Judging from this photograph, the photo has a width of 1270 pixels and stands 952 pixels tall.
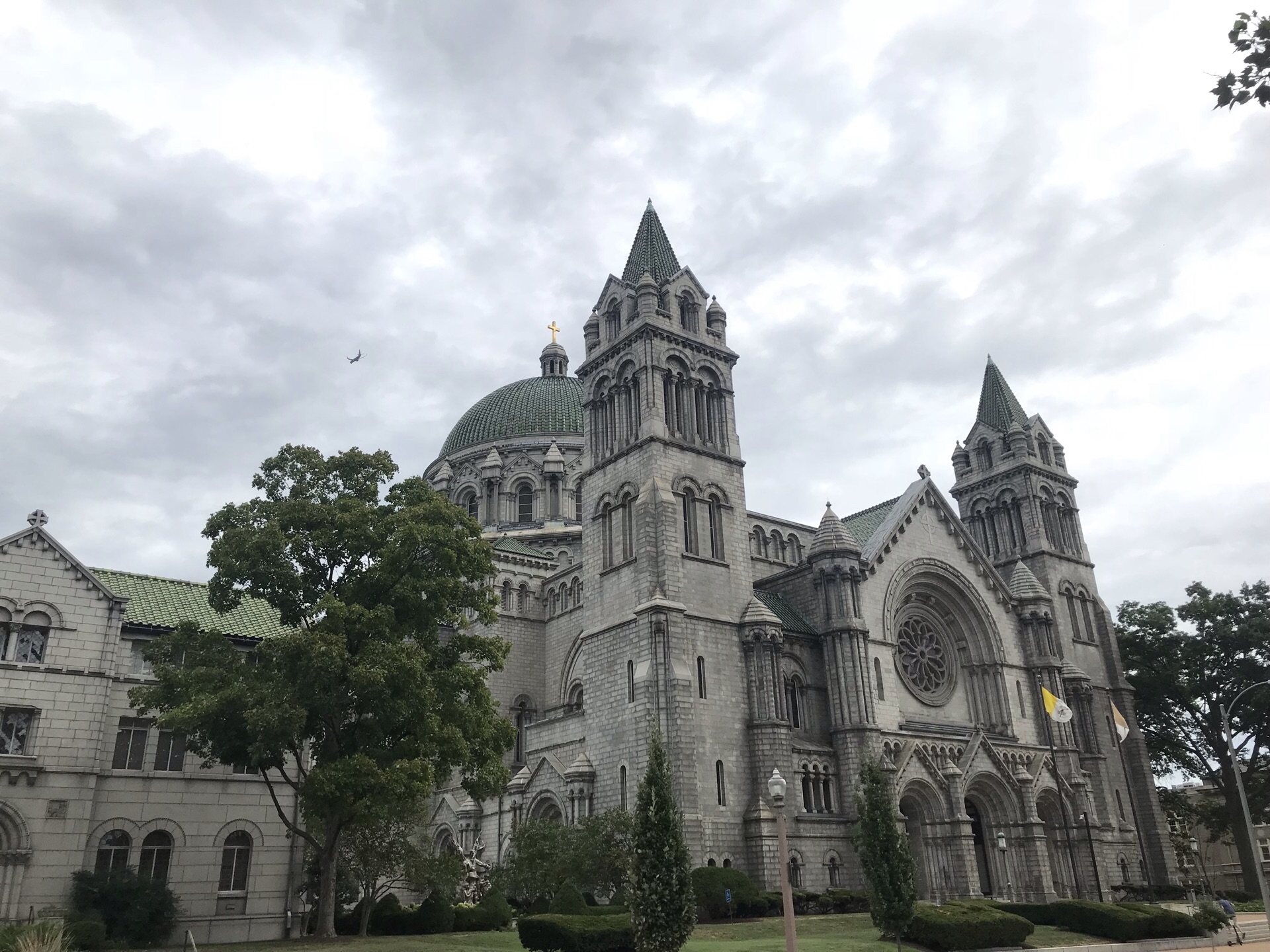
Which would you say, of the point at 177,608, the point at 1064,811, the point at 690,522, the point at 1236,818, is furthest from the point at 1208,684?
the point at 177,608

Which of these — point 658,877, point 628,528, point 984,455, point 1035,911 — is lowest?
point 1035,911

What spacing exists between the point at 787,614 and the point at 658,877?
91.3ft

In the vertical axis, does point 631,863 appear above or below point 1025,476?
below

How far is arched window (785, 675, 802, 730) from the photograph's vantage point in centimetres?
4734

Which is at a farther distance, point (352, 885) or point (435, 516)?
point (352, 885)

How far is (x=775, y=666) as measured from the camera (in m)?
45.3

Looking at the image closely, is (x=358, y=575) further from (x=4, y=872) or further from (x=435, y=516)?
(x=4, y=872)

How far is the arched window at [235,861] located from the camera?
3562 cm

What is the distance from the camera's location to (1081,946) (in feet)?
104

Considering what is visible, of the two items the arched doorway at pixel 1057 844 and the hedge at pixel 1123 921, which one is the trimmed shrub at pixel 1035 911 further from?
the arched doorway at pixel 1057 844

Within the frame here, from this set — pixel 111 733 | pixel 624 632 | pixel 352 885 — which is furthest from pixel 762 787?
pixel 111 733

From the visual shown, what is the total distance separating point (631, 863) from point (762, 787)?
20663 mm

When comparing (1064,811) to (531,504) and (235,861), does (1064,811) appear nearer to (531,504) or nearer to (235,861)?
(235,861)

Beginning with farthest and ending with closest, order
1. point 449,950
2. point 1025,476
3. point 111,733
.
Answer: point 1025,476 < point 111,733 < point 449,950
